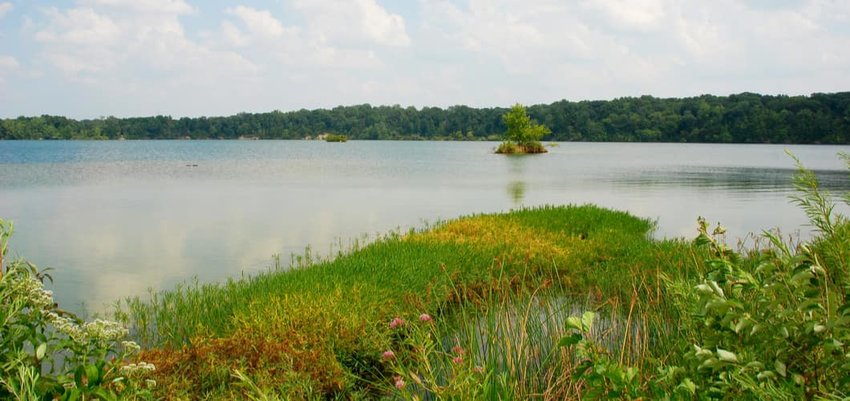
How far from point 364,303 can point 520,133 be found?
2707 inches

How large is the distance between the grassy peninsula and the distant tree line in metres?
119

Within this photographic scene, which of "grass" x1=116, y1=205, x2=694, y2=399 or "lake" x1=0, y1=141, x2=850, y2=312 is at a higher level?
"grass" x1=116, y1=205, x2=694, y2=399

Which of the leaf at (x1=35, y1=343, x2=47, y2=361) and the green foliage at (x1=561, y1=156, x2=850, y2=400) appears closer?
the green foliage at (x1=561, y1=156, x2=850, y2=400)

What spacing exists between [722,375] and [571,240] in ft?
35.3

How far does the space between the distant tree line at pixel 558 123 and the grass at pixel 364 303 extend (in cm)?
11664

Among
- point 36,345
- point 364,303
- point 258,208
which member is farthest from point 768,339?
point 258,208

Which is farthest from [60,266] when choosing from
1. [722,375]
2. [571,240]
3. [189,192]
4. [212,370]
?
[189,192]

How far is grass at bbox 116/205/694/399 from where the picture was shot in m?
5.57

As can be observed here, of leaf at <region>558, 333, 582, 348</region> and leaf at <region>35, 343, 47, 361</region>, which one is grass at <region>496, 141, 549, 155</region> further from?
leaf at <region>35, 343, 47, 361</region>

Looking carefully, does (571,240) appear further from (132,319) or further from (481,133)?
(481,133)

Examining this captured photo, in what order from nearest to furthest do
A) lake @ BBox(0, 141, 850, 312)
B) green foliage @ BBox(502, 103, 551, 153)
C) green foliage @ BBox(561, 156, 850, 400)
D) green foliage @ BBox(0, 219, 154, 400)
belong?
green foliage @ BBox(561, 156, 850, 400) < green foliage @ BBox(0, 219, 154, 400) < lake @ BBox(0, 141, 850, 312) < green foliage @ BBox(502, 103, 551, 153)

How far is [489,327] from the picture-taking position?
534 cm

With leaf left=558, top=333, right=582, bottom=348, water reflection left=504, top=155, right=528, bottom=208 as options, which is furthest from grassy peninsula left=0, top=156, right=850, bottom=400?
water reflection left=504, top=155, right=528, bottom=208

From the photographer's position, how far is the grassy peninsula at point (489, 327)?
2.60 metres
